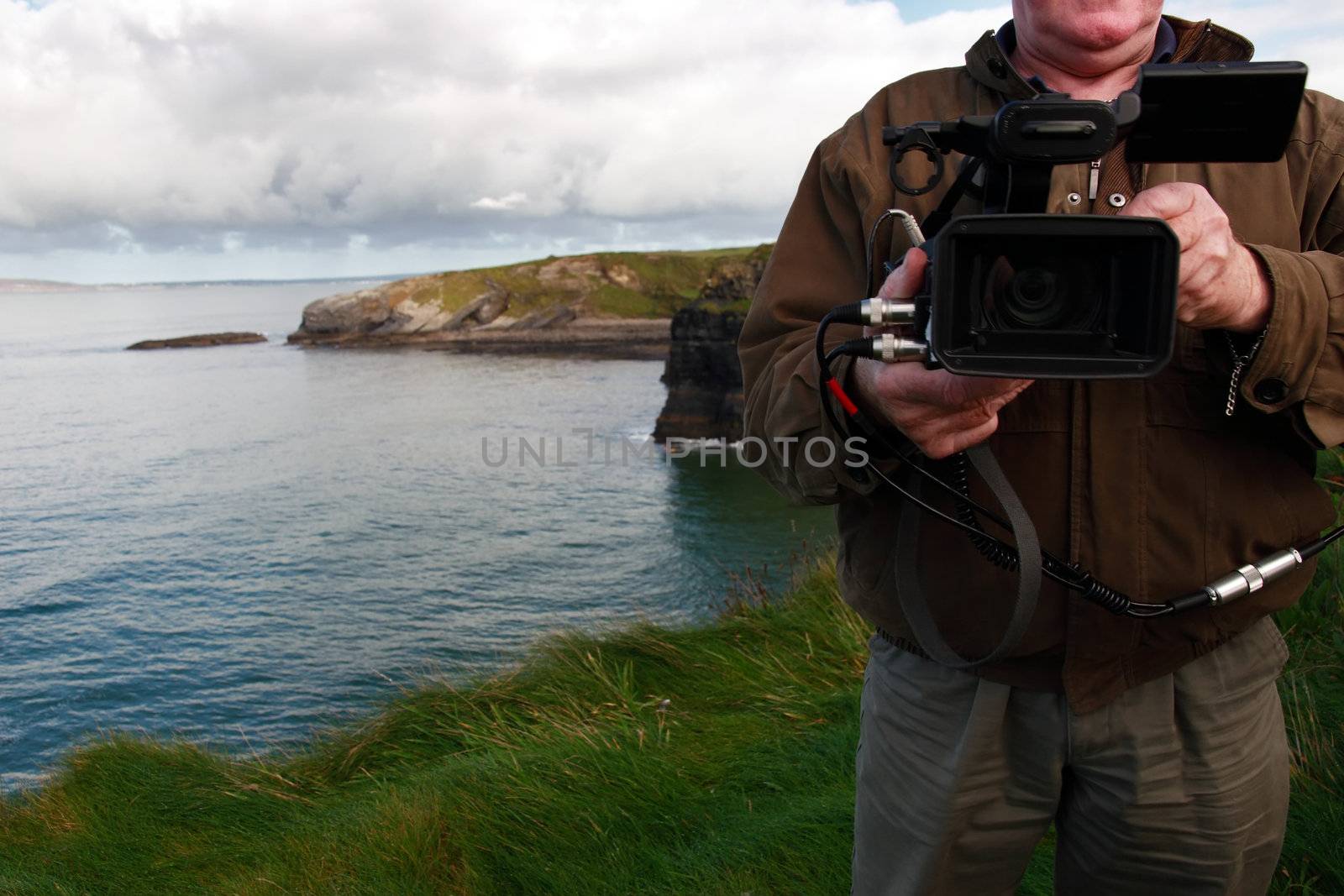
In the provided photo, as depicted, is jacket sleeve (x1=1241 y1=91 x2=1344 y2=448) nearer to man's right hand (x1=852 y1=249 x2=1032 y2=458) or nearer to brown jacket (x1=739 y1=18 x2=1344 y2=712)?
brown jacket (x1=739 y1=18 x2=1344 y2=712)

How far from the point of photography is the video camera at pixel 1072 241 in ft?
4.61

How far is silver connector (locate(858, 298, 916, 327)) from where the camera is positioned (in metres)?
1.54

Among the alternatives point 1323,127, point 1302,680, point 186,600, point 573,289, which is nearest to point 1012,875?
point 1323,127

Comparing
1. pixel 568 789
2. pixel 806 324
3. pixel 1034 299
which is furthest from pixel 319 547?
pixel 1034 299

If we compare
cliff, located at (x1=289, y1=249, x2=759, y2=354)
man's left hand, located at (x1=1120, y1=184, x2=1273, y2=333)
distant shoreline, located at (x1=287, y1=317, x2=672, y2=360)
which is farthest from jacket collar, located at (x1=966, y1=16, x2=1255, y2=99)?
cliff, located at (x1=289, y1=249, x2=759, y2=354)

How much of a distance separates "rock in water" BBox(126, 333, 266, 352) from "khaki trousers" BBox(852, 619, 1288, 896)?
345 ft

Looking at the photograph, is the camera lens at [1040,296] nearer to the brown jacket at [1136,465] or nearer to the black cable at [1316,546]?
the brown jacket at [1136,465]

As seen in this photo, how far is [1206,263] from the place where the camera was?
1.47m

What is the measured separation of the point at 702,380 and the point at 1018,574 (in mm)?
43863

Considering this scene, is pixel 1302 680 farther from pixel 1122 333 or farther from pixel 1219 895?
pixel 1122 333

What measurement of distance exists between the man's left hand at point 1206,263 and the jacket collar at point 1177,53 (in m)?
0.47

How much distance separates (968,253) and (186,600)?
25525mm

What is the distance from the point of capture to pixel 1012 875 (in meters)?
2.01

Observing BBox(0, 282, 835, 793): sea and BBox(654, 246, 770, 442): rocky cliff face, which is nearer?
BBox(0, 282, 835, 793): sea
